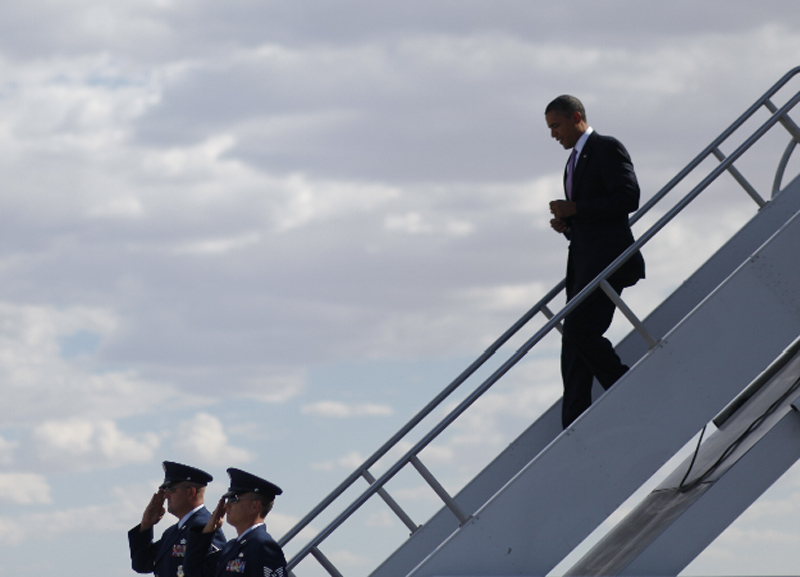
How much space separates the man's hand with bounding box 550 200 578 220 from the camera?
7.12m

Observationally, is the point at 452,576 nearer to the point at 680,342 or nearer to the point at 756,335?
the point at 680,342

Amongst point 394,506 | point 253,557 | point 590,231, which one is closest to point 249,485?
point 253,557

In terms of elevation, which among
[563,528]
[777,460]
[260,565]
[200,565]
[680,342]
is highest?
[200,565]

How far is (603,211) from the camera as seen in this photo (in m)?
7.07

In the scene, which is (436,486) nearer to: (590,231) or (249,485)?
(249,485)

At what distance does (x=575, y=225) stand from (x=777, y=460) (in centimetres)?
203

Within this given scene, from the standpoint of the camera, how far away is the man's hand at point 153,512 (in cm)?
861

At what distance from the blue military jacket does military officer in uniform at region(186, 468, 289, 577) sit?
137 millimetres

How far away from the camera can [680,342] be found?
20.9 ft

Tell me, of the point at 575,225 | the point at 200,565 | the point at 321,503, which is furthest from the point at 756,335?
the point at 200,565

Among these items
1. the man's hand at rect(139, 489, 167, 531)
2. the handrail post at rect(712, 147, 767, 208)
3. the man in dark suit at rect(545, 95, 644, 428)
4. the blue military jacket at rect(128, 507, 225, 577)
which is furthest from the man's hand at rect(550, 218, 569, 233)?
the man's hand at rect(139, 489, 167, 531)

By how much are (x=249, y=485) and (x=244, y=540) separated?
0.38m

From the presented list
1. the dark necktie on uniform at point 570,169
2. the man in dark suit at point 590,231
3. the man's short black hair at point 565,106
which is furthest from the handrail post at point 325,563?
the man's short black hair at point 565,106

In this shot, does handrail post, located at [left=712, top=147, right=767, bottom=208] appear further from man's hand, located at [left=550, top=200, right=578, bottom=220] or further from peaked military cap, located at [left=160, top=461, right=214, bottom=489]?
peaked military cap, located at [left=160, top=461, right=214, bottom=489]
